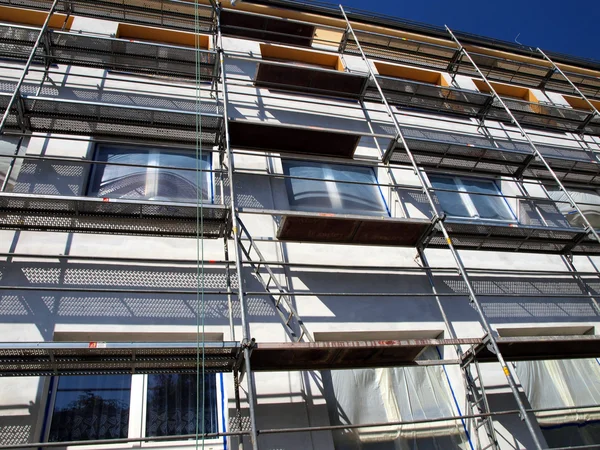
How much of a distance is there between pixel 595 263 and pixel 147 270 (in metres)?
7.40

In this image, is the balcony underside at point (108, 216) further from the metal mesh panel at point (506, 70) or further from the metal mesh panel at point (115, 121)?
the metal mesh panel at point (506, 70)

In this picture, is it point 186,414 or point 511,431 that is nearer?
point 186,414

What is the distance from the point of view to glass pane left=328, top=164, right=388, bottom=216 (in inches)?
312

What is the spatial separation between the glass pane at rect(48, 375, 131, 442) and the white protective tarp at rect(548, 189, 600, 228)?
811 centimetres

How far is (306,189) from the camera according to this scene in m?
7.89

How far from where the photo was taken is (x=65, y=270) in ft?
18.8

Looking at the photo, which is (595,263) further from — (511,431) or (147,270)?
(147,270)

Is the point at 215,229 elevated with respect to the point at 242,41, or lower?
lower

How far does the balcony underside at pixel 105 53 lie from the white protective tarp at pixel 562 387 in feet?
23.3

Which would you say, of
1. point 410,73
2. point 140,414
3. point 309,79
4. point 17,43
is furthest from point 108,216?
point 410,73

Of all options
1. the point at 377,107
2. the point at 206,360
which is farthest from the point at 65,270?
the point at 377,107

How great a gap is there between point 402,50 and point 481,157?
5031 millimetres

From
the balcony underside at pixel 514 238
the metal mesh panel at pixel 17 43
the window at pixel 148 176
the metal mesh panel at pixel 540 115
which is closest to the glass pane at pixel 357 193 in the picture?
the balcony underside at pixel 514 238

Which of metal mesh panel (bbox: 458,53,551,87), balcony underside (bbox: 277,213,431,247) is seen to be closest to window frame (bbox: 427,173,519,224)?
balcony underside (bbox: 277,213,431,247)
